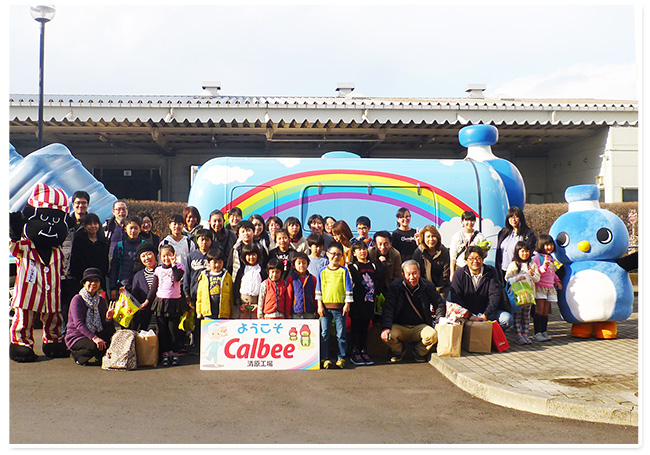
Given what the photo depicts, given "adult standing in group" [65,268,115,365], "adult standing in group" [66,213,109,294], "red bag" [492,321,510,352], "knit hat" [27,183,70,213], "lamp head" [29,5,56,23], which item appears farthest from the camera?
"lamp head" [29,5,56,23]

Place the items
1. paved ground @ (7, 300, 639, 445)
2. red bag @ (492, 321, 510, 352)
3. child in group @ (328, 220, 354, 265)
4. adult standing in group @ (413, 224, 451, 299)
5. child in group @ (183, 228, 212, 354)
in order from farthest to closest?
1. adult standing in group @ (413, 224, 451, 299)
2. child in group @ (328, 220, 354, 265)
3. red bag @ (492, 321, 510, 352)
4. child in group @ (183, 228, 212, 354)
5. paved ground @ (7, 300, 639, 445)

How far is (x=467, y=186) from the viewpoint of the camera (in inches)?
335

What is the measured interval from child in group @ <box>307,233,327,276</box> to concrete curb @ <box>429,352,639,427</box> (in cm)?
189

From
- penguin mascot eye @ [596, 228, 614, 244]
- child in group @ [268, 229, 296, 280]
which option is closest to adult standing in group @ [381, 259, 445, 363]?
child in group @ [268, 229, 296, 280]

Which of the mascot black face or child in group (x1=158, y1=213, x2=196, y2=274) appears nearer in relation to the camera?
the mascot black face

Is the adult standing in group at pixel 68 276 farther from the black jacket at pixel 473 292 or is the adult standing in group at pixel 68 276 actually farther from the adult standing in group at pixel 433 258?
the black jacket at pixel 473 292

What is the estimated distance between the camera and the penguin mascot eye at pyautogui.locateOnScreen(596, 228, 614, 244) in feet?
24.3

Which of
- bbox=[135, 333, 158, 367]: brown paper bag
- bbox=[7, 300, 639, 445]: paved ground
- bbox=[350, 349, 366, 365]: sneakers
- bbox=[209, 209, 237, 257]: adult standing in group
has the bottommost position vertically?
bbox=[7, 300, 639, 445]: paved ground

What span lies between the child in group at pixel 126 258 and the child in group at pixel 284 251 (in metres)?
1.58

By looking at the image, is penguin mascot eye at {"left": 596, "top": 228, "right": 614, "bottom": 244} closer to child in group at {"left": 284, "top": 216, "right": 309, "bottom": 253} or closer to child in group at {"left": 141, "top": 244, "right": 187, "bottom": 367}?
child in group at {"left": 284, "top": 216, "right": 309, "bottom": 253}

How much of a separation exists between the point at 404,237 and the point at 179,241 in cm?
278

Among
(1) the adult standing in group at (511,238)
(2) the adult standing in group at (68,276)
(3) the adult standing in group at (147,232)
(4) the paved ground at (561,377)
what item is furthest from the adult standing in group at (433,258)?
(2) the adult standing in group at (68,276)

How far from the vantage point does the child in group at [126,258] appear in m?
7.00

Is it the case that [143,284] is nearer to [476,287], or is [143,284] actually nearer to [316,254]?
[316,254]
